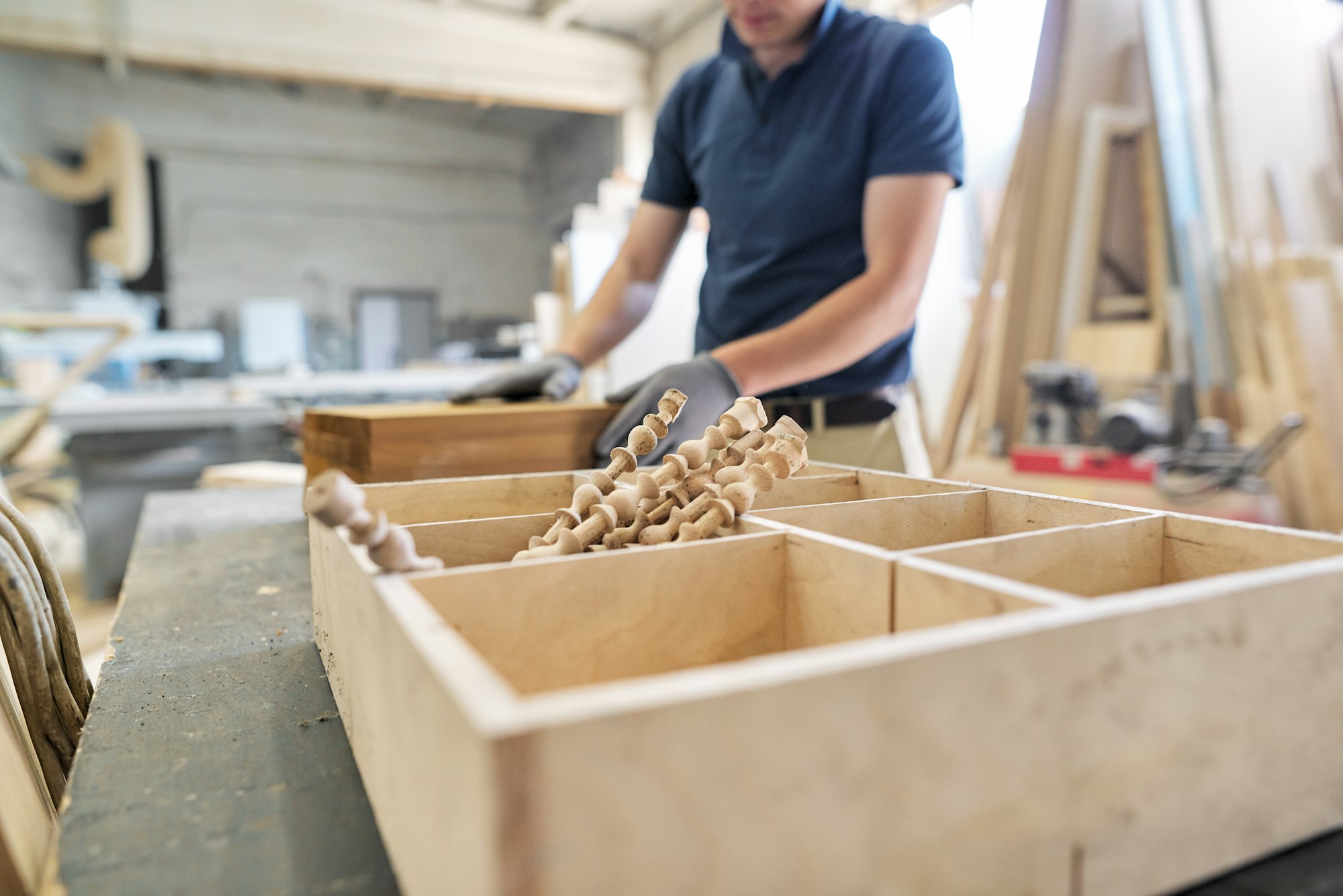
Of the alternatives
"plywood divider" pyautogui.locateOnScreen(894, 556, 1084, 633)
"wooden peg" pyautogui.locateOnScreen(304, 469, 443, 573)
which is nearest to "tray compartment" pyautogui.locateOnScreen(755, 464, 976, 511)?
"plywood divider" pyautogui.locateOnScreen(894, 556, 1084, 633)

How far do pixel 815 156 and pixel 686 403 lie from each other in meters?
0.60

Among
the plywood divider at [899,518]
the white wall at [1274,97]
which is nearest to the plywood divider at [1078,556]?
the plywood divider at [899,518]

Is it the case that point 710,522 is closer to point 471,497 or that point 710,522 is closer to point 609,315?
point 471,497

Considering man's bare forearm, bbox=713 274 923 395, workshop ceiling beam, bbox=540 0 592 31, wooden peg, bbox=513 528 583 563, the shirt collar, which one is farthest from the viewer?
workshop ceiling beam, bbox=540 0 592 31

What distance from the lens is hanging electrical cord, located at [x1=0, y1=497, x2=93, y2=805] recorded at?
0.75 metres

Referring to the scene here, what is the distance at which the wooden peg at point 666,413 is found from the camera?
77 centimetres

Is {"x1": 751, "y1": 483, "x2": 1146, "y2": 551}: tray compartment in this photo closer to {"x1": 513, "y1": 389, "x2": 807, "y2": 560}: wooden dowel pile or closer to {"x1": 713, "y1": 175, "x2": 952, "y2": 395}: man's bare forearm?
{"x1": 513, "y1": 389, "x2": 807, "y2": 560}: wooden dowel pile

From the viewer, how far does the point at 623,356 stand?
3.41 metres

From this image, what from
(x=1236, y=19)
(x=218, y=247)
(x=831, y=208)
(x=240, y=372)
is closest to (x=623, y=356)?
(x=831, y=208)

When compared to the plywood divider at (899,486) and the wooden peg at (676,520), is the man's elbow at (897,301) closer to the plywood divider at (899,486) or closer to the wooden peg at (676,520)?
the plywood divider at (899,486)

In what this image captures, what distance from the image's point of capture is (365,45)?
6184 millimetres

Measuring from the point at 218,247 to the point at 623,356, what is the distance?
24.0ft

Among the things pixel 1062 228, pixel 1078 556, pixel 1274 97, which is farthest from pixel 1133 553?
pixel 1274 97

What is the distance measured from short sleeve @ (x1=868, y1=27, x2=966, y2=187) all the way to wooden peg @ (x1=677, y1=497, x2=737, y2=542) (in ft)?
2.95
